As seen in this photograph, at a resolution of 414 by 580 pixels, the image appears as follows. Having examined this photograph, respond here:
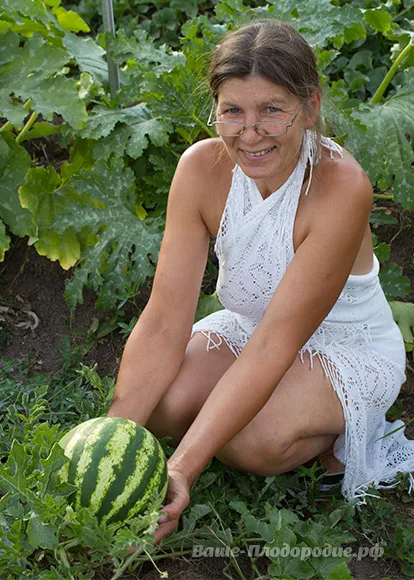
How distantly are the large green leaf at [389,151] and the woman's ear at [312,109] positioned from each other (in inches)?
46.8

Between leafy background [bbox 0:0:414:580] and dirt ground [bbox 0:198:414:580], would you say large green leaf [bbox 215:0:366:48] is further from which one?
dirt ground [bbox 0:198:414:580]

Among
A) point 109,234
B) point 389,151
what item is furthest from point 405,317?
point 109,234

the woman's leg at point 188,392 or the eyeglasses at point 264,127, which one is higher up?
the eyeglasses at point 264,127

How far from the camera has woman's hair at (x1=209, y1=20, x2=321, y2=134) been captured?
8.18 ft

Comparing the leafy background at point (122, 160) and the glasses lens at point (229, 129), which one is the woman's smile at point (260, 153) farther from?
the leafy background at point (122, 160)

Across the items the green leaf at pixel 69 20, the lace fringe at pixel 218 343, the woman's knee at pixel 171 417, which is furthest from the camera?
the green leaf at pixel 69 20

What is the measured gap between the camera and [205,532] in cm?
258

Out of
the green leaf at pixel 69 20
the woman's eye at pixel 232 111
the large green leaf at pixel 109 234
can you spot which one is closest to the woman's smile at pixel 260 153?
the woman's eye at pixel 232 111

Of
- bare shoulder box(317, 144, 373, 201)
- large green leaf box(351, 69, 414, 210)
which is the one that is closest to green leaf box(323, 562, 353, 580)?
bare shoulder box(317, 144, 373, 201)

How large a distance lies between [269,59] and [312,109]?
0.25 m

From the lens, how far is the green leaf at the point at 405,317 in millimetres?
3727

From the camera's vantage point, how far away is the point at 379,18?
4246mm

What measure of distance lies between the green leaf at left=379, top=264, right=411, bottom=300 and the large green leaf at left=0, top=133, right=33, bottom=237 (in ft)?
5.41

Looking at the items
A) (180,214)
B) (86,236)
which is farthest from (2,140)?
(180,214)
